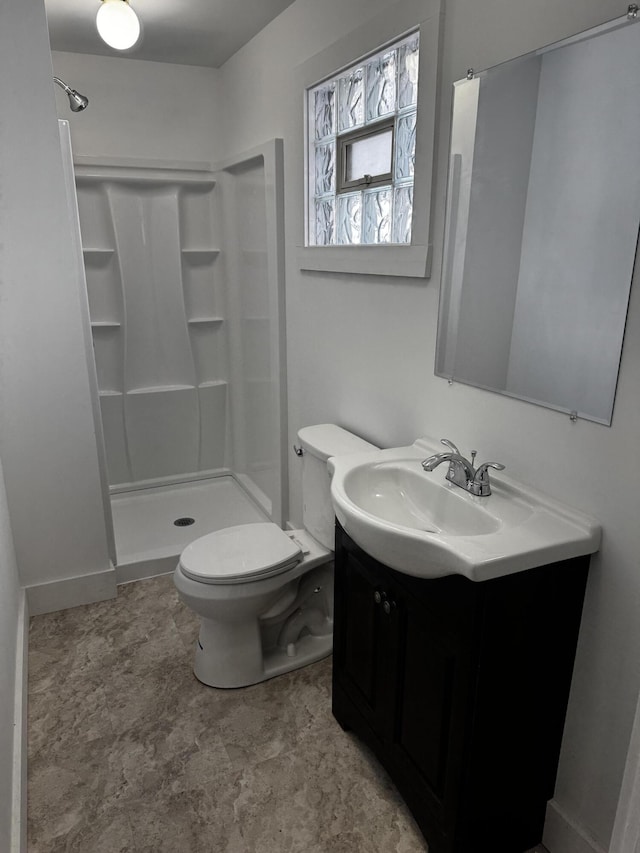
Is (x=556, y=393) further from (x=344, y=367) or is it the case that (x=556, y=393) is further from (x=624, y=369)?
(x=344, y=367)

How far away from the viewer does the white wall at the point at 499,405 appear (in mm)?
1295

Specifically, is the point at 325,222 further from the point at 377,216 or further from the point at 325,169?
the point at 377,216

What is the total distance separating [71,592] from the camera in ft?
8.55

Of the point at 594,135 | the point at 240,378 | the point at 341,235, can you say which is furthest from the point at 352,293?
the point at 240,378

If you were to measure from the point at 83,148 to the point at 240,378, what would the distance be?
146 centimetres

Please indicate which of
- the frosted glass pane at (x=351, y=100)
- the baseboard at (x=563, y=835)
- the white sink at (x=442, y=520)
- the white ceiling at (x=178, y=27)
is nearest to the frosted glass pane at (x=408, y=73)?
the frosted glass pane at (x=351, y=100)

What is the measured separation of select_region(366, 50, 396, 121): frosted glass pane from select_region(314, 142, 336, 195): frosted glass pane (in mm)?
269

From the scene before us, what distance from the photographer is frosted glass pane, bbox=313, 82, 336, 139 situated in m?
2.21

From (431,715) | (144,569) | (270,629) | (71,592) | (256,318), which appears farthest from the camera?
(256,318)

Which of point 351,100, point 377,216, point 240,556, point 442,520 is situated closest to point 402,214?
point 377,216

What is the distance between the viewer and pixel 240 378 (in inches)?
143

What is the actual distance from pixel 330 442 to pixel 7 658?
1200 mm

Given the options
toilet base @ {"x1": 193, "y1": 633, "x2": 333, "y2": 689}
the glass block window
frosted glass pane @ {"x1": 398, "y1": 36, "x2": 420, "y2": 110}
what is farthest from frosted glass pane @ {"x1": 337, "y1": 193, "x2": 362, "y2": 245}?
toilet base @ {"x1": 193, "y1": 633, "x2": 333, "y2": 689}

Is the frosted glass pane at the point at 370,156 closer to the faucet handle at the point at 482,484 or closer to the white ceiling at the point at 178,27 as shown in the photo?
the white ceiling at the point at 178,27
